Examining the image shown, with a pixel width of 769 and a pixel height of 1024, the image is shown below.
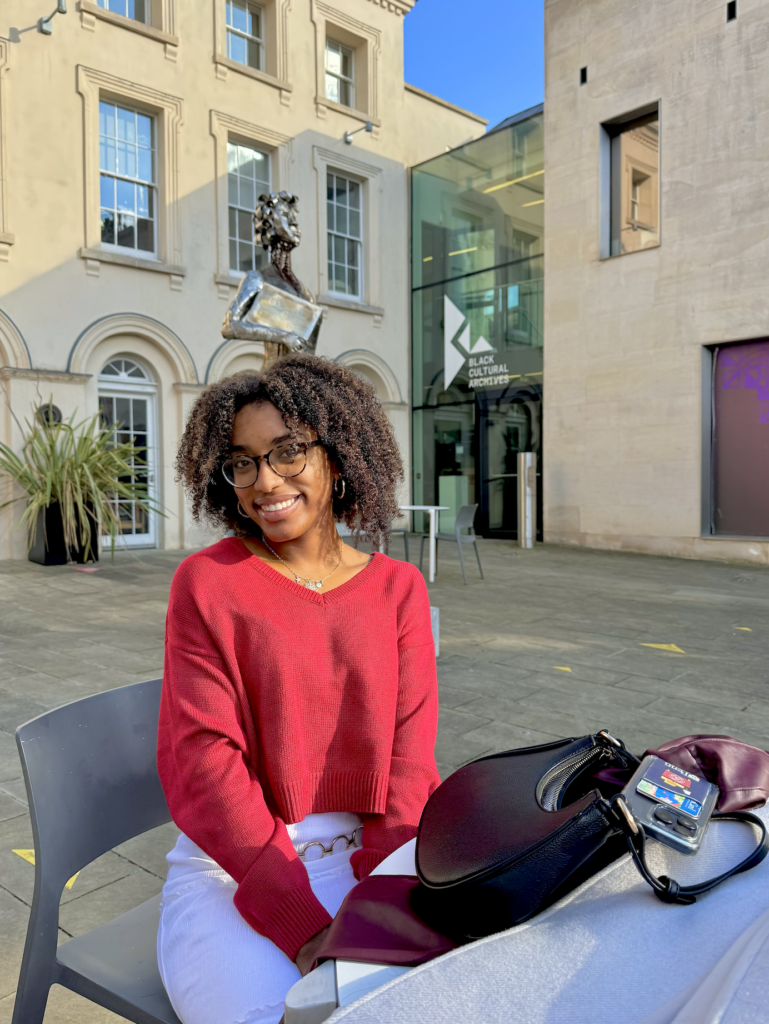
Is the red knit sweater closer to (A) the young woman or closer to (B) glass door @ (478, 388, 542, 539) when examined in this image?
(A) the young woman

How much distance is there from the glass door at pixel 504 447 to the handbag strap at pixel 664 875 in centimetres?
1254

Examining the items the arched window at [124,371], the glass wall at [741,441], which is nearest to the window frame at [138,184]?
the arched window at [124,371]

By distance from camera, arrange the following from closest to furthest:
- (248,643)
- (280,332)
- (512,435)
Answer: (248,643)
(280,332)
(512,435)

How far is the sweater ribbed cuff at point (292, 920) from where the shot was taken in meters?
1.14

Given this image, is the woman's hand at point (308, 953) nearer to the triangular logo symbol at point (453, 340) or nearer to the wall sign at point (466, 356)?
the wall sign at point (466, 356)

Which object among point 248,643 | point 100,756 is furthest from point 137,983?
point 248,643

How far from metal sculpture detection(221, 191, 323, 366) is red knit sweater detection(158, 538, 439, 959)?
4.40m

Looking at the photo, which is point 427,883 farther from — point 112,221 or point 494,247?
point 494,247

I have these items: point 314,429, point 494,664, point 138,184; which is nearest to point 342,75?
point 138,184

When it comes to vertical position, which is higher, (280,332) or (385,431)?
(280,332)

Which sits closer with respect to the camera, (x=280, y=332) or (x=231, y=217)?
(x=280, y=332)

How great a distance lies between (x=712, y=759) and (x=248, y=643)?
754 mm

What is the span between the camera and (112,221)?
11484 millimetres

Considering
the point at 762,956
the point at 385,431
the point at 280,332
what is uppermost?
the point at 280,332
